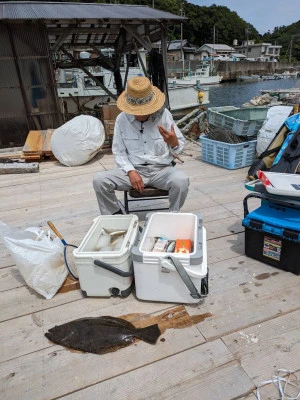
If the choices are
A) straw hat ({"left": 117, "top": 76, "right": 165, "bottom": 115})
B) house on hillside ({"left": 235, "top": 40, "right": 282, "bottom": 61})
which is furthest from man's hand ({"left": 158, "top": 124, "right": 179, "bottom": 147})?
house on hillside ({"left": 235, "top": 40, "right": 282, "bottom": 61})

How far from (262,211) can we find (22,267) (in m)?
1.68

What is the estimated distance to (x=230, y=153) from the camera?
4.04m

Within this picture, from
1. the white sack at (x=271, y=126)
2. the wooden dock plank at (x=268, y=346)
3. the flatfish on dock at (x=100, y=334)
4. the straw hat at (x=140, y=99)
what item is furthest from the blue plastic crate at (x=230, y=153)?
the flatfish on dock at (x=100, y=334)

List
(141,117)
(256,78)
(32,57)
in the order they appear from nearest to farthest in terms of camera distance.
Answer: (141,117), (32,57), (256,78)

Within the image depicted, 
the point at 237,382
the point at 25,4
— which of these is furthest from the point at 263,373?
the point at 25,4

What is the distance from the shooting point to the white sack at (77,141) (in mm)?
4426

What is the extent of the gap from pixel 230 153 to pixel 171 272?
2865 millimetres

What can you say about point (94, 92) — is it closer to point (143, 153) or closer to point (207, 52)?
point (143, 153)

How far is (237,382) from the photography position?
127cm

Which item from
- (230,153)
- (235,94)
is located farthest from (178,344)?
(235,94)

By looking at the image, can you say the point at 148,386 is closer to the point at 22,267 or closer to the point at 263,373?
the point at 263,373

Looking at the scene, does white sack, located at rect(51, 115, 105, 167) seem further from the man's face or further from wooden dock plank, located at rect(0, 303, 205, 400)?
wooden dock plank, located at rect(0, 303, 205, 400)

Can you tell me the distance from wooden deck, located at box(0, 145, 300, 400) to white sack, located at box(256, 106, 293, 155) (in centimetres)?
191

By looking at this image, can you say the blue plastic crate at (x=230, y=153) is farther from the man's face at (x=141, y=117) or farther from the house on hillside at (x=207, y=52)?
the house on hillside at (x=207, y=52)
